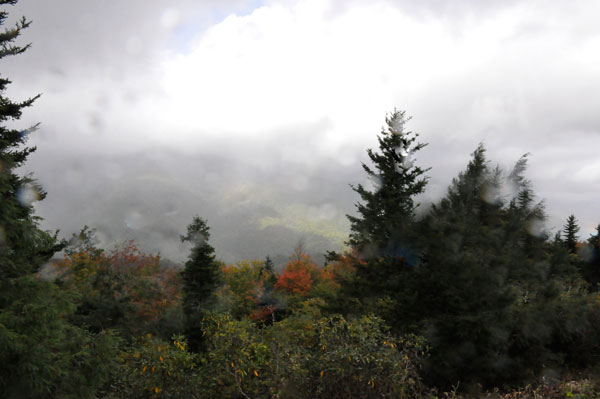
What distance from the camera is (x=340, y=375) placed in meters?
6.44

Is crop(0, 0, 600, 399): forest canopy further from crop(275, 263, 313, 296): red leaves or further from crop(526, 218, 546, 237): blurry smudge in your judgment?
crop(275, 263, 313, 296): red leaves

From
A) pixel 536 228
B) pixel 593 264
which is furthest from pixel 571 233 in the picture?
pixel 536 228

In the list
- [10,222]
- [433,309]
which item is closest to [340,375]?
[433,309]

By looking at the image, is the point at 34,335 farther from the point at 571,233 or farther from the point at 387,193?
the point at 571,233

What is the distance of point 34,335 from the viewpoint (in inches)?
288

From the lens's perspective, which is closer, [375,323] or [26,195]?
[375,323]

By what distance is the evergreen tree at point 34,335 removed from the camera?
7211mm

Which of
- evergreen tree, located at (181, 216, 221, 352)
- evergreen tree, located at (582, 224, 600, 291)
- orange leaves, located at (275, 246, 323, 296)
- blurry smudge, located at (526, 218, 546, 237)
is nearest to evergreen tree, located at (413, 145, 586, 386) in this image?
blurry smudge, located at (526, 218, 546, 237)

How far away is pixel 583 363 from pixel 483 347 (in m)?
4.94

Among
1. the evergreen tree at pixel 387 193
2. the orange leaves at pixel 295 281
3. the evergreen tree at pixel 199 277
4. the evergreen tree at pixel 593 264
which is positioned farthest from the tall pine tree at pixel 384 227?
the evergreen tree at pixel 593 264

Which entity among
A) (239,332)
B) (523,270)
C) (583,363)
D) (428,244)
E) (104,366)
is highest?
(428,244)

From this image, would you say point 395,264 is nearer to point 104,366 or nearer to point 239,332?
point 239,332

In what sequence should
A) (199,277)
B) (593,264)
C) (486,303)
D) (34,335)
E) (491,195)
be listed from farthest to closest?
(593,264), (199,277), (491,195), (486,303), (34,335)

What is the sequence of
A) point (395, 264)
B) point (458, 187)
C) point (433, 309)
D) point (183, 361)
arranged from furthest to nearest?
point (395, 264), point (458, 187), point (433, 309), point (183, 361)
